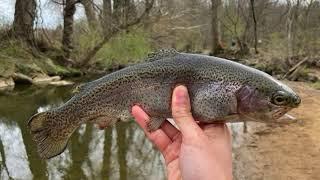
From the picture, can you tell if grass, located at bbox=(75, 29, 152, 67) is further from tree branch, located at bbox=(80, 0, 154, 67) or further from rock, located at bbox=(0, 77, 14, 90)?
rock, located at bbox=(0, 77, 14, 90)

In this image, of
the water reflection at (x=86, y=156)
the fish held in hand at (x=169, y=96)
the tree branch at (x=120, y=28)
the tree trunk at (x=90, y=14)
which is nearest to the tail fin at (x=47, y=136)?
the fish held in hand at (x=169, y=96)

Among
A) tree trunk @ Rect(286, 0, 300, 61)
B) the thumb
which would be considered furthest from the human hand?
tree trunk @ Rect(286, 0, 300, 61)

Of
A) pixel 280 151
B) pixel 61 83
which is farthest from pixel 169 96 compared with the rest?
pixel 61 83

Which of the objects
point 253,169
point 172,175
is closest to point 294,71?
point 253,169

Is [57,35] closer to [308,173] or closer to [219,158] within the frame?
[308,173]

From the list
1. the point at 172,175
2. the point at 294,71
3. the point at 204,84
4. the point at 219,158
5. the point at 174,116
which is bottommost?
the point at 294,71

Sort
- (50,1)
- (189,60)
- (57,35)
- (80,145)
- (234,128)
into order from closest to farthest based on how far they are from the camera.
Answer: (189,60) < (80,145) < (234,128) < (50,1) < (57,35)
